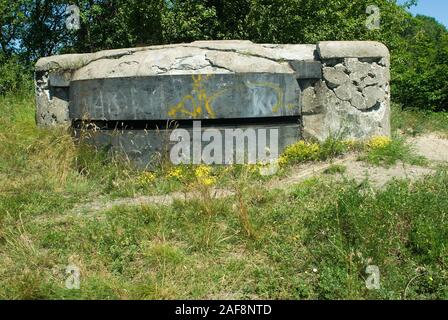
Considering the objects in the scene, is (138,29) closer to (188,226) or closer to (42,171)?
(42,171)

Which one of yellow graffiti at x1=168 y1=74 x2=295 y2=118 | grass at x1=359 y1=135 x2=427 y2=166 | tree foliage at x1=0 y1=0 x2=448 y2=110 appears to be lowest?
grass at x1=359 y1=135 x2=427 y2=166

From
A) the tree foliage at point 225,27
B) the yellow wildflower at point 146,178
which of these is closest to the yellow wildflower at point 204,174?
the yellow wildflower at point 146,178

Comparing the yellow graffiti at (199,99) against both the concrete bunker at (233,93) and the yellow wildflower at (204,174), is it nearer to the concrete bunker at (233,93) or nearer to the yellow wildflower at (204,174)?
the concrete bunker at (233,93)

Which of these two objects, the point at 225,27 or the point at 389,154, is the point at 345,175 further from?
the point at 225,27

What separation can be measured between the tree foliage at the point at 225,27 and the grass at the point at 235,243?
676 centimetres

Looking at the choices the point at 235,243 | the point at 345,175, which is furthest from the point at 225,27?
the point at 235,243

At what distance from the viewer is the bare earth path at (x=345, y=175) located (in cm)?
461

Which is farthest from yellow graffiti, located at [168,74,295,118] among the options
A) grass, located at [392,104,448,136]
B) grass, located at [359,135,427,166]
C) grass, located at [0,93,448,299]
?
grass, located at [392,104,448,136]

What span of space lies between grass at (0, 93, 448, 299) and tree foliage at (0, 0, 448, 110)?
6.76m

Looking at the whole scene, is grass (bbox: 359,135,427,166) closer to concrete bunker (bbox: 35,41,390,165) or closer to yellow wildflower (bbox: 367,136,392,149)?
yellow wildflower (bbox: 367,136,392,149)

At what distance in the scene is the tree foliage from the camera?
10906 millimetres

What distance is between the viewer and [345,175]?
5055mm

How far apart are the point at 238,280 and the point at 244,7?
30.9ft

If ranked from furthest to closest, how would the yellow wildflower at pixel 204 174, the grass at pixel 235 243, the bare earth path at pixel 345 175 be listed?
1. the yellow wildflower at pixel 204 174
2. the bare earth path at pixel 345 175
3. the grass at pixel 235 243
